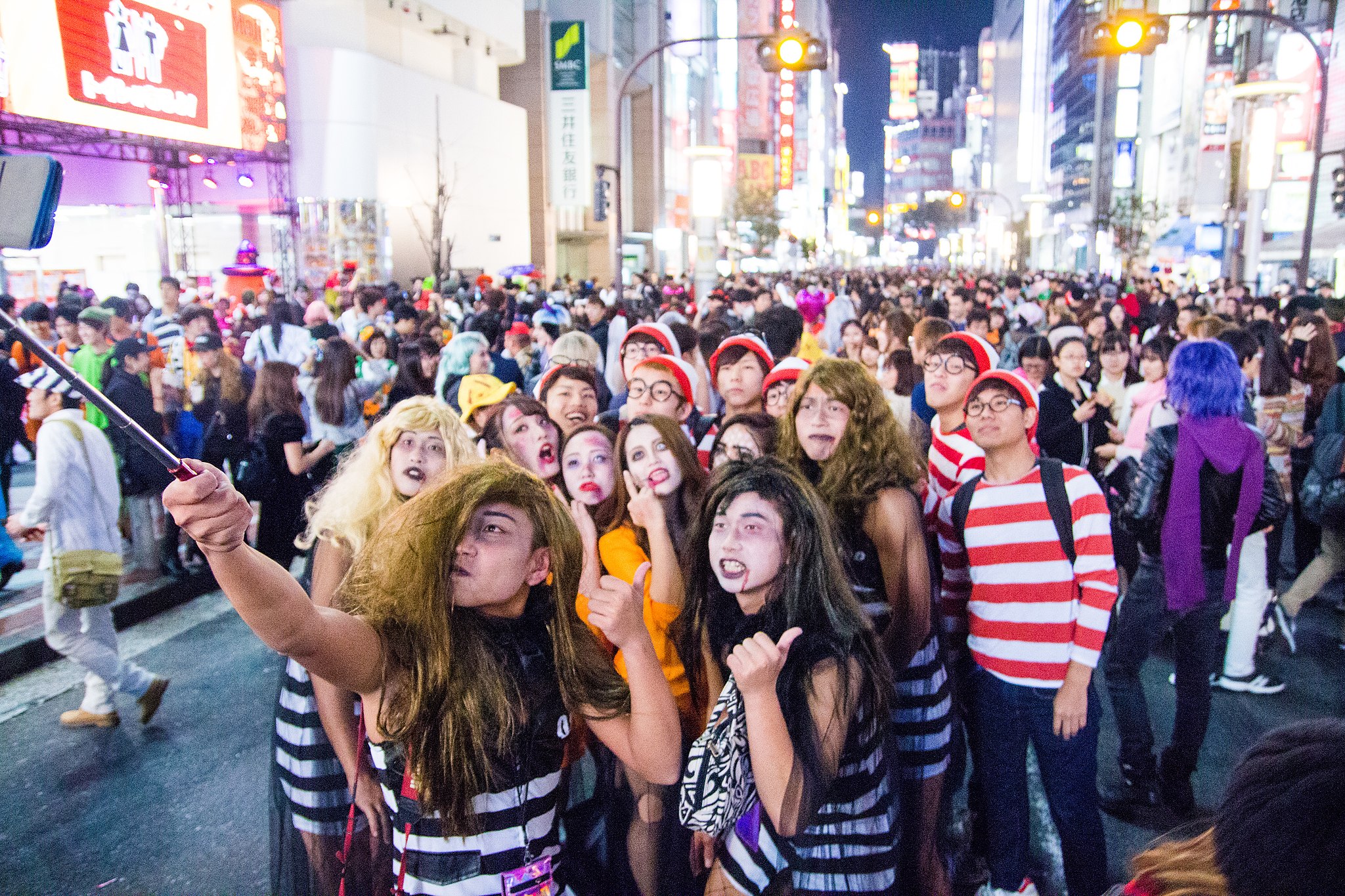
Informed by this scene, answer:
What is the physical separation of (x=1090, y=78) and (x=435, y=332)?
8574 cm

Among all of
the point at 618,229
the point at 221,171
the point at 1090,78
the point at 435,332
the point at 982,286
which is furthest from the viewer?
the point at 1090,78

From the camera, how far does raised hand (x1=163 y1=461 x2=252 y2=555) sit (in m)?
1.54

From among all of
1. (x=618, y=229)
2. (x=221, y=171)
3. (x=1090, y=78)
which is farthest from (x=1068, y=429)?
(x=1090, y=78)

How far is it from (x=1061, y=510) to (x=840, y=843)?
1491 millimetres

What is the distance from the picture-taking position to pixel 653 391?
4.61 meters

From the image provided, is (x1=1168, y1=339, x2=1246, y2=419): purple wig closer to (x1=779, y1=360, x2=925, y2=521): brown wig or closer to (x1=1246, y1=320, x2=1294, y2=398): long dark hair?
(x1=779, y1=360, x2=925, y2=521): brown wig

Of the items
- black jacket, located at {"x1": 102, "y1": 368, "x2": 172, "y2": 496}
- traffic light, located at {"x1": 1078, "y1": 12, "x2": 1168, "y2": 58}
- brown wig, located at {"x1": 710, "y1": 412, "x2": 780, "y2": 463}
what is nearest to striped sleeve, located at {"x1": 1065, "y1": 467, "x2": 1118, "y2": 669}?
brown wig, located at {"x1": 710, "y1": 412, "x2": 780, "y2": 463}

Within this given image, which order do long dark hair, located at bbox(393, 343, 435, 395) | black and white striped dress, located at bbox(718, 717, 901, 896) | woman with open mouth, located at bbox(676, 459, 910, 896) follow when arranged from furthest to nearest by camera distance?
long dark hair, located at bbox(393, 343, 435, 395)
black and white striped dress, located at bbox(718, 717, 901, 896)
woman with open mouth, located at bbox(676, 459, 910, 896)

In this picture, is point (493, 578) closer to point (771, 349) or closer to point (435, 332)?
point (771, 349)

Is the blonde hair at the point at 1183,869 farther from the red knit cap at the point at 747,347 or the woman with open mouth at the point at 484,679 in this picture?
the red knit cap at the point at 747,347

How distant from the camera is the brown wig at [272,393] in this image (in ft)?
20.1

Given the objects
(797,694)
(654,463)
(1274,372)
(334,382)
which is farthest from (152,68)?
(797,694)

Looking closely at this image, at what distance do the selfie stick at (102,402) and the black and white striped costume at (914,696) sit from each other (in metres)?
2.07

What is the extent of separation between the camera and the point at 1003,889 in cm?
330
